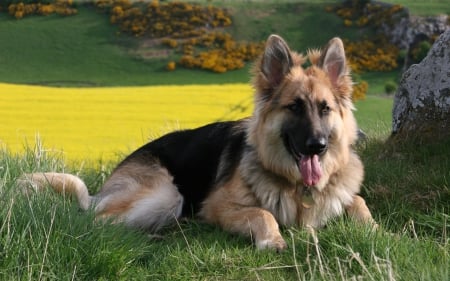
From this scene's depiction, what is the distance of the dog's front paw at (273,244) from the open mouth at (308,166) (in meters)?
0.68

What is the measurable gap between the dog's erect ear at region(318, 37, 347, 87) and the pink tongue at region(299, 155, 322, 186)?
74cm

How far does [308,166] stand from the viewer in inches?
202

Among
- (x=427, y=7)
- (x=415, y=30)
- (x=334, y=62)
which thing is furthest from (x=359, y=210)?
(x=427, y=7)

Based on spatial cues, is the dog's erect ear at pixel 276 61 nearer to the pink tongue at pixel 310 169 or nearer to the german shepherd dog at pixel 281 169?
the german shepherd dog at pixel 281 169

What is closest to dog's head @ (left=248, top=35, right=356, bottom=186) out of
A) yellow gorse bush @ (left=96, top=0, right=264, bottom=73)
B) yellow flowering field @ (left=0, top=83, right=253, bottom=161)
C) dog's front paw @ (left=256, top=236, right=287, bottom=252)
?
dog's front paw @ (left=256, top=236, right=287, bottom=252)

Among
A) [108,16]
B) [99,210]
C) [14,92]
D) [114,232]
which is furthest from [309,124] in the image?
[108,16]

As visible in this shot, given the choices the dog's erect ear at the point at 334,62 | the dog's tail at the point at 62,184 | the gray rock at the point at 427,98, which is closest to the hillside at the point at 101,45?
the gray rock at the point at 427,98

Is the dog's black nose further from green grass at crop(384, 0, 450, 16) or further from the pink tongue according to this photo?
green grass at crop(384, 0, 450, 16)

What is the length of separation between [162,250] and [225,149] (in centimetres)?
153

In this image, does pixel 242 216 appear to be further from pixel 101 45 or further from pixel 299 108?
pixel 101 45

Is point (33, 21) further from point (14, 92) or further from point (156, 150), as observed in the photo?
point (156, 150)

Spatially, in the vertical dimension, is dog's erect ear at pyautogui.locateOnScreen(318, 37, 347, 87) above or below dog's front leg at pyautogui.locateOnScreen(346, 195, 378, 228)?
above

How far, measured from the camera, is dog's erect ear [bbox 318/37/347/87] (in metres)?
5.30

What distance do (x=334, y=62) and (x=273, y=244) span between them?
5.75ft
